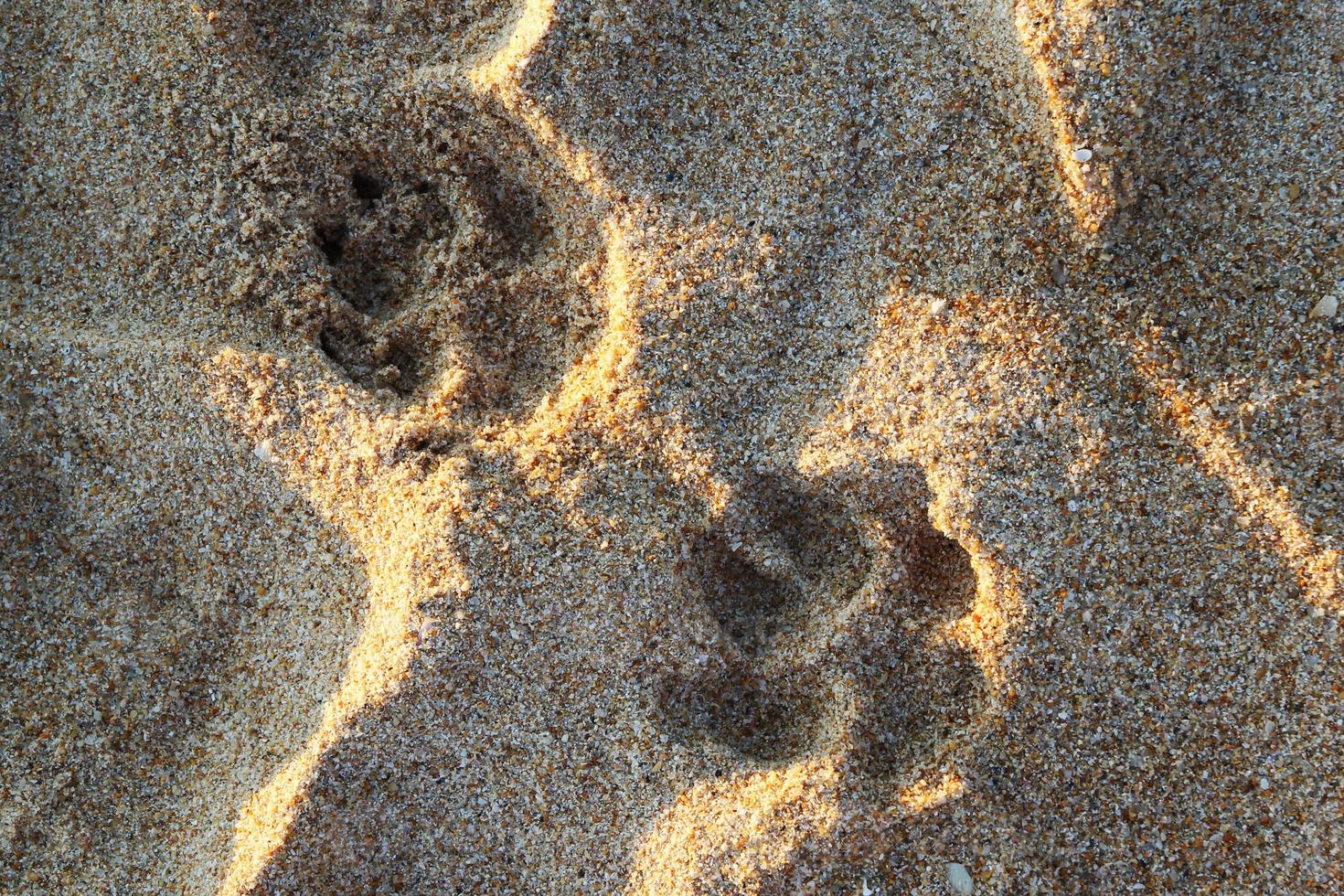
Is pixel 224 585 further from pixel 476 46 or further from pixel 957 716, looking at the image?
pixel 957 716

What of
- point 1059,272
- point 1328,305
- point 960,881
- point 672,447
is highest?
point 672,447

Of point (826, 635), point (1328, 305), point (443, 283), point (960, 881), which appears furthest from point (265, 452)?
point (1328, 305)

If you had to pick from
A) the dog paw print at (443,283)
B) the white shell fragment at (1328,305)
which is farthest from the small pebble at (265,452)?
the white shell fragment at (1328,305)

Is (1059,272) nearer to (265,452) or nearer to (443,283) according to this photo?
(443,283)

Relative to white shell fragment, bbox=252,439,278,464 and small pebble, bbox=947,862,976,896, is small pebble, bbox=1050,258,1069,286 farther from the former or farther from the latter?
white shell fragment, bbox=252,439,278,464

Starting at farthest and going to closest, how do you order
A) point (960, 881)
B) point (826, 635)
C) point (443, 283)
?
point (443, 283) < point (826, 635) < point (960, 881)

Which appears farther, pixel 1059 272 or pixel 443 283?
pixel 443 283

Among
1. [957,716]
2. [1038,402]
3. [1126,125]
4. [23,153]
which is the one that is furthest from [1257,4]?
[23,153]
